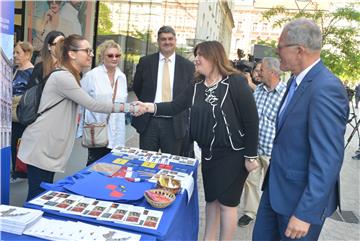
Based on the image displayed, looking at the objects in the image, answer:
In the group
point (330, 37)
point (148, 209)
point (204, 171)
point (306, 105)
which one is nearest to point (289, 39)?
point (306, 105)

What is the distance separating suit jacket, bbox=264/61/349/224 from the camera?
5.43 feet

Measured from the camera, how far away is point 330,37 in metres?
10.6

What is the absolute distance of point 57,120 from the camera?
2451 mm

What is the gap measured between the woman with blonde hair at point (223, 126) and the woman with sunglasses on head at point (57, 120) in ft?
2.71

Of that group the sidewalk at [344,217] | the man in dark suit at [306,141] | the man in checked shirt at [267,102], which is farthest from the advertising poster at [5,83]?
the man in checked shirt at [267,102]

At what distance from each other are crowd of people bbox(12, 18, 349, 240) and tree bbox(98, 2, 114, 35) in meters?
4.92

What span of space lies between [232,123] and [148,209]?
41.4 inches

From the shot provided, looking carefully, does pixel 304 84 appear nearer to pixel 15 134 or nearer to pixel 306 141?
pixel 306 141

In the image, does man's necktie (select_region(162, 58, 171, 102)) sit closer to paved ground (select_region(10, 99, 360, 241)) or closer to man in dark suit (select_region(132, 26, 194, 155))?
man in dark suit (select_region(132, 26, 194, 155))

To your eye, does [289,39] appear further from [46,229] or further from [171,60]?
[171,60]

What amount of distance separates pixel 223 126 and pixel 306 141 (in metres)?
0.90

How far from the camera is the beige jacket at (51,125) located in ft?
7.93

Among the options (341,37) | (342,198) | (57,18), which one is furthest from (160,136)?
(341,37)

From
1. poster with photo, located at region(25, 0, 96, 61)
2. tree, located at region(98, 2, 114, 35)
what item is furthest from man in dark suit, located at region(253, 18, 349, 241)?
tree, located at region(98, 2, 114, 35)
